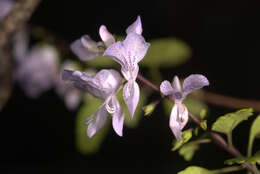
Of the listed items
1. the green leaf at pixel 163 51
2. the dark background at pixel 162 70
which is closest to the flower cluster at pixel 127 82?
the green leaf at pixel 163 51

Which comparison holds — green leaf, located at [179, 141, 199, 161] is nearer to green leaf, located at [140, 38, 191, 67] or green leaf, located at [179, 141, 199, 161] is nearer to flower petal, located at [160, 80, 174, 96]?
flower petal, located at [160, 80, 174, 96]

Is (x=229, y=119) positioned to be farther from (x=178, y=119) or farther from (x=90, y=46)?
(x=90, y=46)

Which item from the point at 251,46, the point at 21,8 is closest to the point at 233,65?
the point at 251,46

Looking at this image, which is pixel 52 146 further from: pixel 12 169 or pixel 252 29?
pixel 252 29

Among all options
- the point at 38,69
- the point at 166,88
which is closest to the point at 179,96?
the point at 166,88

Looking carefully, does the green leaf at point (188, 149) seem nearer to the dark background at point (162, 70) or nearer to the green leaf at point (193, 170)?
the green leaf at point (193, 170)

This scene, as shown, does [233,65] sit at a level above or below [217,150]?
above
